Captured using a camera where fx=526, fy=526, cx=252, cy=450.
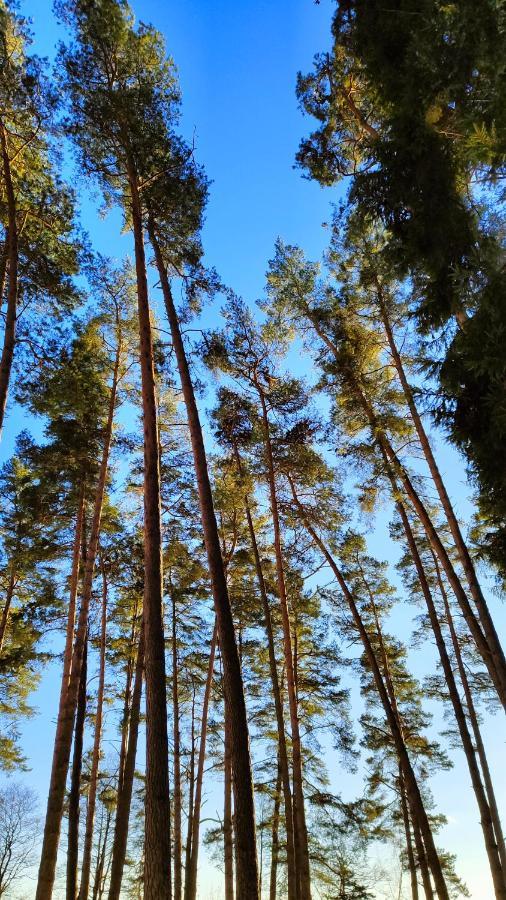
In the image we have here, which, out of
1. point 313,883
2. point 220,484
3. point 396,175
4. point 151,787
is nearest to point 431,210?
point 396,175

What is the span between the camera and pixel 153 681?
6625mm

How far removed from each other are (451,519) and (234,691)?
4512mm

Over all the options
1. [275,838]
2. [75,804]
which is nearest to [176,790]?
[75,804]

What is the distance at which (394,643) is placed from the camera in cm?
1758

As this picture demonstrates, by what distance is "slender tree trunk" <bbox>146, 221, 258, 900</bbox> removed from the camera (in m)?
6.21

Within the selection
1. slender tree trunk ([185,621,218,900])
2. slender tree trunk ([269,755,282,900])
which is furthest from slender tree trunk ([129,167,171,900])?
slender tree trunk ([269,755,282,900])

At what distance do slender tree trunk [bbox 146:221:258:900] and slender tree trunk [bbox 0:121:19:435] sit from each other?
283cm

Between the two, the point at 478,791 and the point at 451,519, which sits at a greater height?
the point at 451,519

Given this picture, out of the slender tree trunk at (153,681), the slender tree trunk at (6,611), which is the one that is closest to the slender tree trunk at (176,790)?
the slender tree trunk at (6,611)

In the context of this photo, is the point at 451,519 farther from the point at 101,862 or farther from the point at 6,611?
the point at 101,862

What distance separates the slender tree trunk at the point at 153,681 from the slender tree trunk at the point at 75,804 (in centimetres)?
680

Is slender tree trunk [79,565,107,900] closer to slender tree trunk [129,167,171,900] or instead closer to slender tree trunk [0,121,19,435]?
slender tree trunk [0,121,19,435]

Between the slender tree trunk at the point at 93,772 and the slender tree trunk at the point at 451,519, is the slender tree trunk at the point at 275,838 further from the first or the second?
the slender tree trunk at the point at 451,519

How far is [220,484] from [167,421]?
2582 mm
